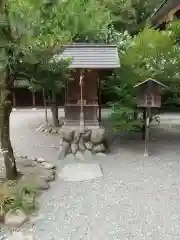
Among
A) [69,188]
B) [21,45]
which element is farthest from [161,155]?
[21,45]

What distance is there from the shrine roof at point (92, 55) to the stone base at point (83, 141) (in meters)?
1.80

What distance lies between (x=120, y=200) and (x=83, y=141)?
3.44 m

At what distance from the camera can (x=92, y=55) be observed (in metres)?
9.29

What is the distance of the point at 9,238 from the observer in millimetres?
4707

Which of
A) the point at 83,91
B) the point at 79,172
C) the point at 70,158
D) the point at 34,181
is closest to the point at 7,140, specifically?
the point at 34,181

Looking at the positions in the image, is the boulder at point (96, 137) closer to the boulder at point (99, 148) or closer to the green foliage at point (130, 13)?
the boulder at point (99, 148)

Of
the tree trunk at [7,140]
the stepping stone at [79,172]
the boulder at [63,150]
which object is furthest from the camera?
the boulder at [63,150]

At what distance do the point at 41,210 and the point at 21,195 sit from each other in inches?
16.3

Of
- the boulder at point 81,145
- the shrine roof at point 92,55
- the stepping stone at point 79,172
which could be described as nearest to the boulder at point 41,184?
the stepping stone at point 79,172

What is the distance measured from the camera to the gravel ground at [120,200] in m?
4.90

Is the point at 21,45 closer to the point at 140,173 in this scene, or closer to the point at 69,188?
the point at 69,188

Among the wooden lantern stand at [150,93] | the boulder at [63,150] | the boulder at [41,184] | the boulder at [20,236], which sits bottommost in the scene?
the boulder at [20,236]

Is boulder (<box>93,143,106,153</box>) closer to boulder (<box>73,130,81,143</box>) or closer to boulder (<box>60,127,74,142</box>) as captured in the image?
boulder (<box>73,130,81,143</box>)

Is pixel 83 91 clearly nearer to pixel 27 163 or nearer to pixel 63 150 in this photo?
pixel 63 150
